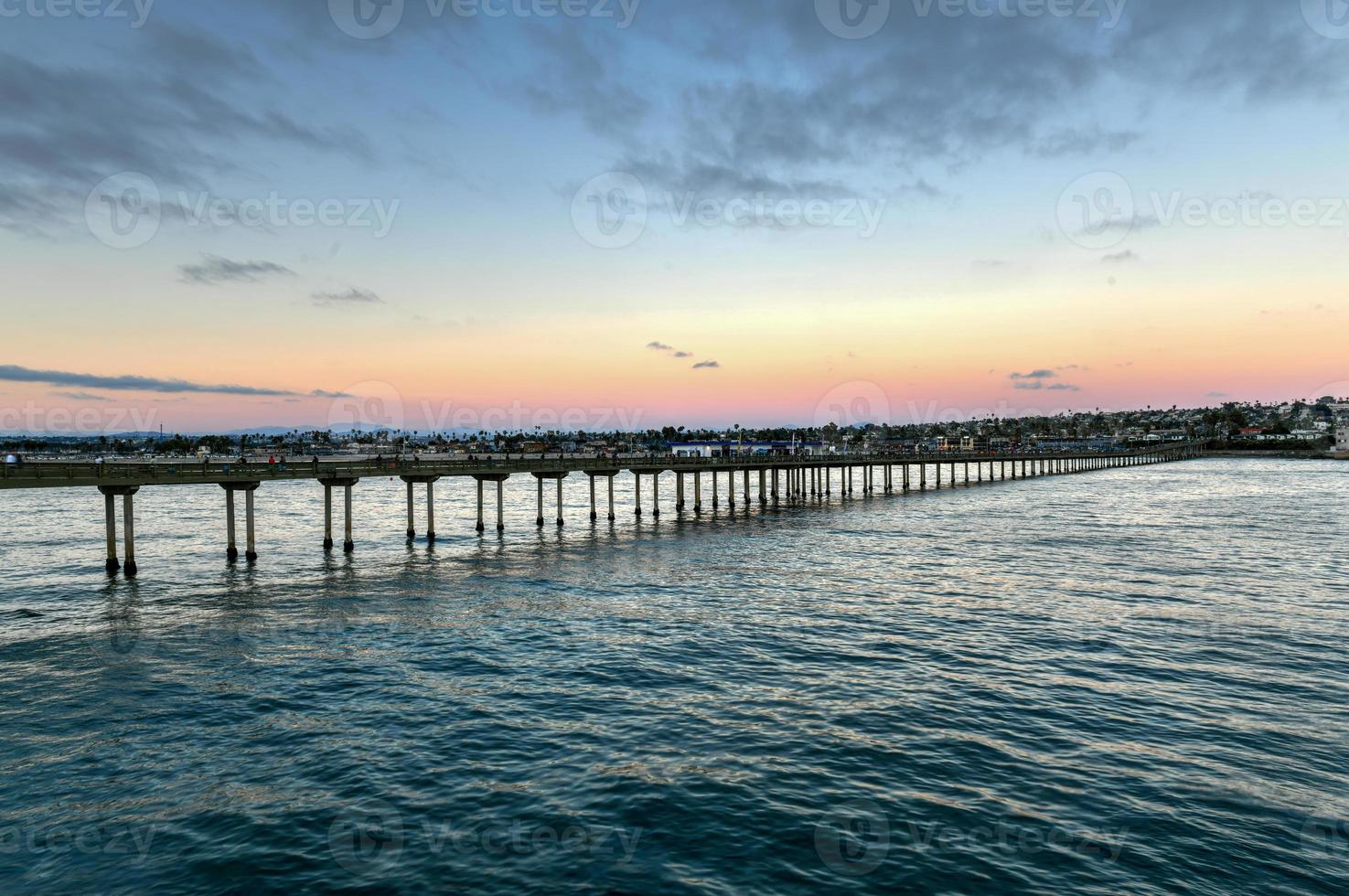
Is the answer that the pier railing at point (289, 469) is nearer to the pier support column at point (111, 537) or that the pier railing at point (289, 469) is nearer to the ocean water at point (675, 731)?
the pier support column at point (111, 537)

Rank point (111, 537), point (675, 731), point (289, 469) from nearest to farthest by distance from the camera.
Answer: point (675, 731)
point (111, 537)
point (289, 469)

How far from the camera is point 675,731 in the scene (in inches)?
800

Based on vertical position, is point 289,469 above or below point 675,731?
above

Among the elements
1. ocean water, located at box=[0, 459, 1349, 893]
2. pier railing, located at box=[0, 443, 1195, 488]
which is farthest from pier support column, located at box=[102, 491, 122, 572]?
pier railing, located at box=[0, 443, 1195, 488]

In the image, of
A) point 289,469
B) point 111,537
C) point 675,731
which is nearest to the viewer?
point 675,731

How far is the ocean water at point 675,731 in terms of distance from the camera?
46.6 ft

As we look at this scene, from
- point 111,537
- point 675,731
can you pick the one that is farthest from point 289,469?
point 675,731

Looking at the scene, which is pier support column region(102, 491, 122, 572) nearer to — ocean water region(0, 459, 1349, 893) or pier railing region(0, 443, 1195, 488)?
ocean water region(0, 459, 1349, 893)

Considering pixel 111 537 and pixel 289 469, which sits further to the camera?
pixel 289 469

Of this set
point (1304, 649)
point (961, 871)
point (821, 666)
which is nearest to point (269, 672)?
point (821, 666)

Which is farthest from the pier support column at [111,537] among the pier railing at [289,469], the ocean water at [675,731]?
the pier railing at [289,469]

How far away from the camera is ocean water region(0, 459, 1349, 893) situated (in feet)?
46.6

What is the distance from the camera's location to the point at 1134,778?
17422 millimetres

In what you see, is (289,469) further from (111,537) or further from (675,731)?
(675,731)
